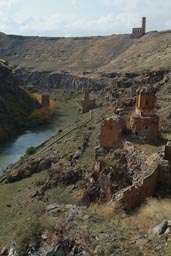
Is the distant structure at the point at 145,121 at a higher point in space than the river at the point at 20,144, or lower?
higher

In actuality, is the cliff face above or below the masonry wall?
below

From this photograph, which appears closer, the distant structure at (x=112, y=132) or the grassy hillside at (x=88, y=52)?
the distant structure at (x=112, y=132)

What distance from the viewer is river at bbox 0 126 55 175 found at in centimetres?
4470

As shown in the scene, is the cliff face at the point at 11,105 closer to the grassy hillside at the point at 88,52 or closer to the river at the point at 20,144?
the river at the point at 20,144

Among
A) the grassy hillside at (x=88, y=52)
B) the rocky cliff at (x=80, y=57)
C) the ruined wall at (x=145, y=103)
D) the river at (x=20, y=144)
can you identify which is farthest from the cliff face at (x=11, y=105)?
the ruined wall at (x=145, y=103)

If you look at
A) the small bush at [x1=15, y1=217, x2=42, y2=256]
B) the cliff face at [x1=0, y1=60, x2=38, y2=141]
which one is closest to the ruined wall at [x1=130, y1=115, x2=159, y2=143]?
the small bush at [x1=15, y1=217, x2=42, y2=256]

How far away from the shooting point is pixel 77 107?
84.2 metres

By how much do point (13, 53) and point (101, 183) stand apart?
12616cm

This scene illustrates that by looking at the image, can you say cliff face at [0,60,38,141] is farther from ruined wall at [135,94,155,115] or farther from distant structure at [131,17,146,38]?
distant structure at [131,17,146,38]

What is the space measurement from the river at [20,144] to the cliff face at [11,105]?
2.05 metres

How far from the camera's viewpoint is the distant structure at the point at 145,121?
25562 millimetres

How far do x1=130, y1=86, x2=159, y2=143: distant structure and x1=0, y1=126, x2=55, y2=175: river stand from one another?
57.9 feet

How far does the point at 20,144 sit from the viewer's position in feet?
174

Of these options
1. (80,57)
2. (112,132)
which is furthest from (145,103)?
(80,57)
